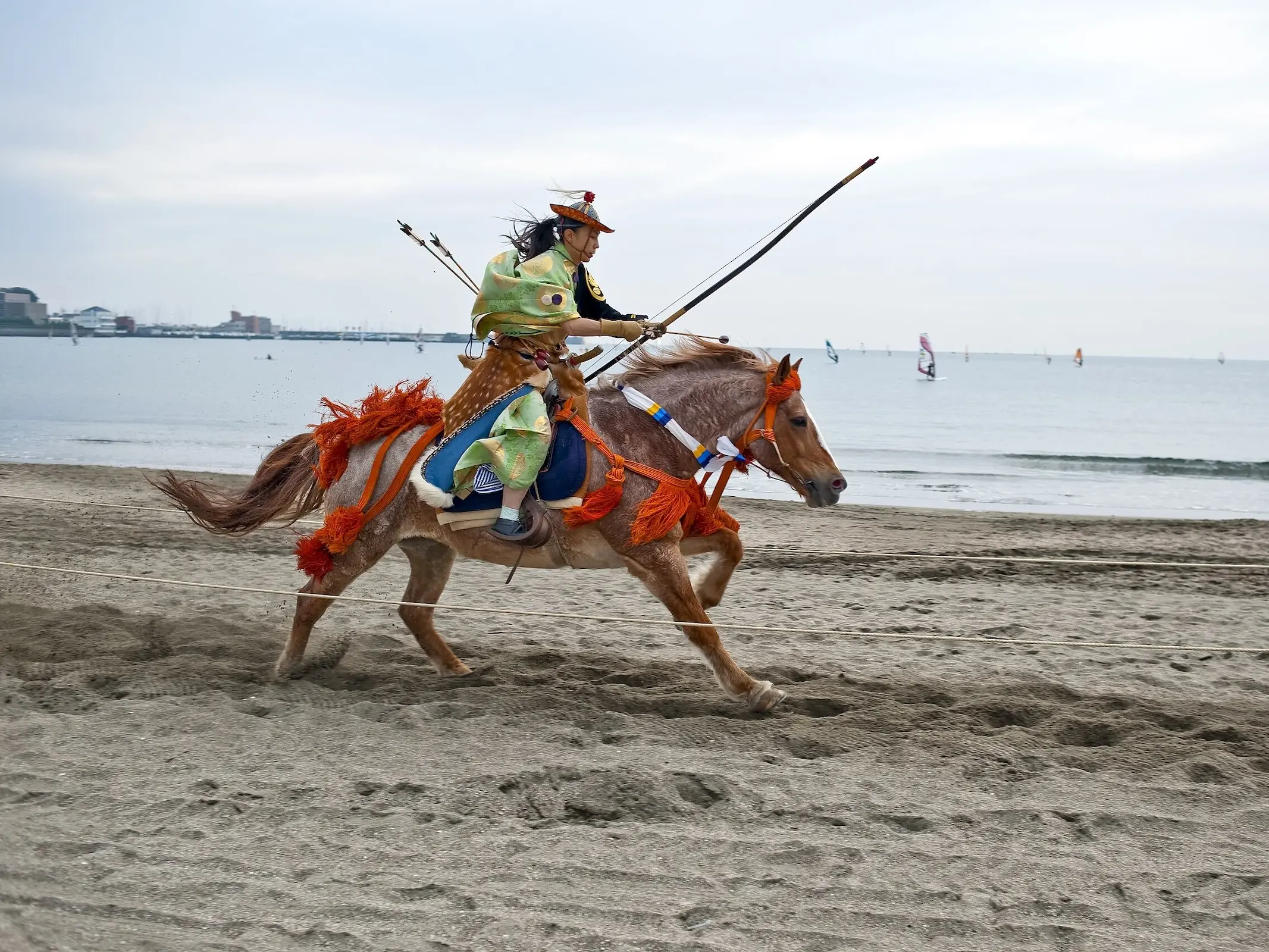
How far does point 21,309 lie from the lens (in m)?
139

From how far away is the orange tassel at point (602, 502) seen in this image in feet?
18.2

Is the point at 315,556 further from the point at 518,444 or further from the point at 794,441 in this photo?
the point at 794,441

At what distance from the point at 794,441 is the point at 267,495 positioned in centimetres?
326

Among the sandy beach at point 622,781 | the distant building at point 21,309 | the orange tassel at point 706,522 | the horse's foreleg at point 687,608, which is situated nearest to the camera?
the sandy beach at point 622,781

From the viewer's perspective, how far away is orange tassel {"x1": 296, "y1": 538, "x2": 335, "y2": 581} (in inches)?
241

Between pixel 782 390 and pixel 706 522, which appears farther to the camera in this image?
pixel 706 522

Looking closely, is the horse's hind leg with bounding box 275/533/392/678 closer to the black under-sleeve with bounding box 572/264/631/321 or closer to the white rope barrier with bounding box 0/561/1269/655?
the white rope barrier with bounding box 0/561/1269/655

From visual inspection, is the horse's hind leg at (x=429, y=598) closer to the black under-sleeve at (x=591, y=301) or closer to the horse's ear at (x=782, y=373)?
the black under-sleeve at (x=591, y=301)

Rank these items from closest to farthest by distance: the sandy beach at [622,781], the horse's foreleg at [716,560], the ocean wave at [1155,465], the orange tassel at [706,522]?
1. the sandy beach at [622,781]
2. the orange tassel at [706,522]
3. the horse's foreleg at [716,560]
4. the ocean wave at [1155,465]

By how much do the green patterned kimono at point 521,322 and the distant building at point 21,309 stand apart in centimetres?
14032

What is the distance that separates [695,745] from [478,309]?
248 cm

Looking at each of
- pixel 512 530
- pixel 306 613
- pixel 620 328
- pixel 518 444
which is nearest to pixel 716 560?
pixel 512 530

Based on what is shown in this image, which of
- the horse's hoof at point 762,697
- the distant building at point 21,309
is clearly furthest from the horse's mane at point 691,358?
the distant building at point 21,309

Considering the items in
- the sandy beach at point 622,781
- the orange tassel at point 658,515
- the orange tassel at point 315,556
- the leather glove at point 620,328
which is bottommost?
the sandy beach at point 622,781
